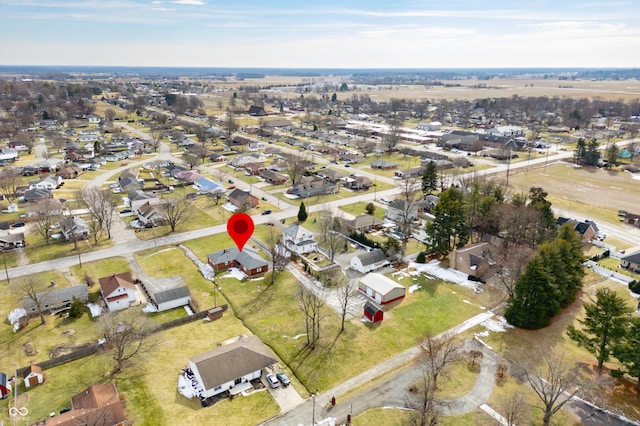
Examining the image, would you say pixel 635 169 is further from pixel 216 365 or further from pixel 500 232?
pixel 216 365

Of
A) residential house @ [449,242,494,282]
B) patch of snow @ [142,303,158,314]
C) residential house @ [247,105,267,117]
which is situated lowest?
patch of snow @ [142,303,158,314]

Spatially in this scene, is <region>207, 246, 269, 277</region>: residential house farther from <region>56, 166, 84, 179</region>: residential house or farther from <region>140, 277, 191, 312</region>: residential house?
<region>56, 166, 84, 179</region>: residential house

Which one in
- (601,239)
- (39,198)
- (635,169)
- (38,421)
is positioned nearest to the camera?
(38,421)

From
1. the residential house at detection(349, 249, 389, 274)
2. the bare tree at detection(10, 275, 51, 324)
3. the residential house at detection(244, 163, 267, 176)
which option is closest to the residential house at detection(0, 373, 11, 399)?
the bare tree at detection(10, 275, 51, 324)

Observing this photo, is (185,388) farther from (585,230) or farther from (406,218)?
(585,230)

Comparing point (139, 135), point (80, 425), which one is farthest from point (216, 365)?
point (139, 135)

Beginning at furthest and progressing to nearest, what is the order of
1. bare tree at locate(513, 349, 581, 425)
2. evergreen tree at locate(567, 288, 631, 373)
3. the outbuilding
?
the outbuilding
evergreen tree at locate(567, 288, 631, 373)
bare tree at locate(513, 349, 581, 425)

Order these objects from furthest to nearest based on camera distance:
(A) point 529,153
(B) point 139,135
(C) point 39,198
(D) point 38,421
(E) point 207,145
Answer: (B) point 139,135, (E) point 207,145, (A) point 529,153, (C) point 39,198, (D) point 38,421
